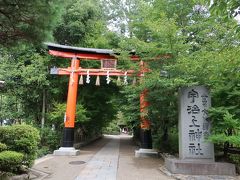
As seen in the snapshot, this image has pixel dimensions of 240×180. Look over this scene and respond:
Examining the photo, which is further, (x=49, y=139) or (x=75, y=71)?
(x=49, y=139)

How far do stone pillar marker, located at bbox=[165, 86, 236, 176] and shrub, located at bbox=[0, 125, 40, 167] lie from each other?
15.6 ft

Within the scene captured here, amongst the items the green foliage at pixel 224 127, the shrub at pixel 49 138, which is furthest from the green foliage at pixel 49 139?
the green foliage at pixel 224 127

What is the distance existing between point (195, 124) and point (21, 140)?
20.4 ft

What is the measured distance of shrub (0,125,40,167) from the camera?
28.8ft

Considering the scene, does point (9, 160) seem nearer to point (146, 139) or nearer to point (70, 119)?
point (70, 119)

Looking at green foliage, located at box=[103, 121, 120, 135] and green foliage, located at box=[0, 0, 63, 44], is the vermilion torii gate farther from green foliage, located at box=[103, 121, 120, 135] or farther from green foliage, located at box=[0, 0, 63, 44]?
green foliage, located at box=[103, 121, 120, 135]

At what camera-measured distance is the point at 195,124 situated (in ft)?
35.1

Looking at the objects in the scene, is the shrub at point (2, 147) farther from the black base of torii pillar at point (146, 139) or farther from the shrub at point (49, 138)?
the shrub at point (49, 138)

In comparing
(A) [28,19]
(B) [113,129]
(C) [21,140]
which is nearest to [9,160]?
(C) [21,140]

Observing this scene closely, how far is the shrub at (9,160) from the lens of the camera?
7914 mm

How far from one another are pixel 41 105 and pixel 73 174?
36.0ft

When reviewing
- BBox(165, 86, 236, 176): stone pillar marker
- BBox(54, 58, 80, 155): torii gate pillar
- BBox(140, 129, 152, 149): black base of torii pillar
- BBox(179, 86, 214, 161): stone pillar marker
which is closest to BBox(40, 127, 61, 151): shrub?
BBox(54, 58, 80, 155): torii gate pillar

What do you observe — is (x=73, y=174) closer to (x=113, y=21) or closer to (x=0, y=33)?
(x=0, y=33)

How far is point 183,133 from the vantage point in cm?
1062
